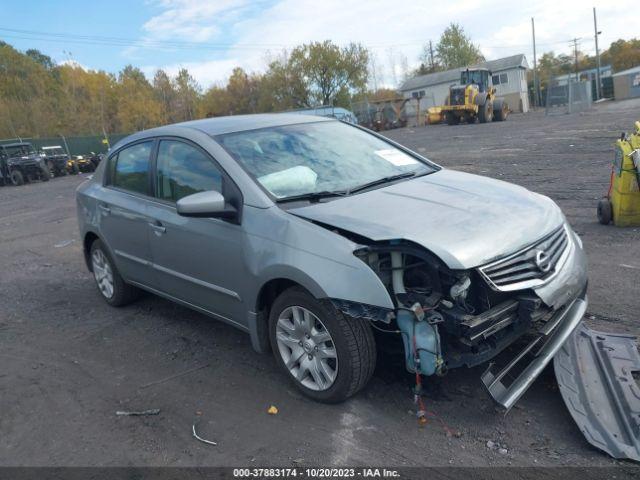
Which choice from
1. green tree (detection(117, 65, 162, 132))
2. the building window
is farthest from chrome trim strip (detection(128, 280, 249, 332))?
green tree (detection(117, 65, 162, 132))

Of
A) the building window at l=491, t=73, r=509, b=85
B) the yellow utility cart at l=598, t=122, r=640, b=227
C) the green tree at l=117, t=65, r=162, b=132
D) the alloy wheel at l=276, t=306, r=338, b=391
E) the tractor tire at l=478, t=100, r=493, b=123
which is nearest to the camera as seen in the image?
the alloy wheel at l=276, t=306, r=338, b=391

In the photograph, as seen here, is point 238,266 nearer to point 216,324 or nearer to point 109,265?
point 216,324

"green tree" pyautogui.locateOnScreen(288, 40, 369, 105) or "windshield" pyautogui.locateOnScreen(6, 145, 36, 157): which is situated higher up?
"green tree" pyautogui.locateOnScreen(288, 40, 369, 105)

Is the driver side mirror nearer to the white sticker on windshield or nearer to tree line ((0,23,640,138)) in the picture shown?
the white sticker on windshield

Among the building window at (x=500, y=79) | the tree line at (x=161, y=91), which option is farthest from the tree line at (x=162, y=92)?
the building window at (x=500, y=79)

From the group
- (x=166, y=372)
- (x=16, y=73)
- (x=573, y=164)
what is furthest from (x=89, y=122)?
(x=166, y=372)

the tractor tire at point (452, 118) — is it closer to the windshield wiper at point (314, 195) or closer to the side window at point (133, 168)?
the side window at point (133, 168)

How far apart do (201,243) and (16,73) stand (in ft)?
225

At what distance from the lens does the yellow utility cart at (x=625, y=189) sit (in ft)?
19.6

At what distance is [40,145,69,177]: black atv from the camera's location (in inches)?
1165

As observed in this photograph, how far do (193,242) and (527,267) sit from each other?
225 cm

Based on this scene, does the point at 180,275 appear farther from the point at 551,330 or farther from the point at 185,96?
the point at 185,96

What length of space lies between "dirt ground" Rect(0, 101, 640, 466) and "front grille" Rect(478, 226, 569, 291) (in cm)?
71

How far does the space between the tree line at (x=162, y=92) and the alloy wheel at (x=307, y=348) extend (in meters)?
55.3
